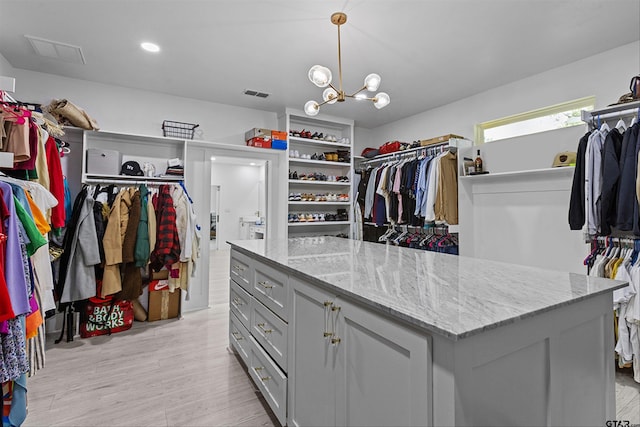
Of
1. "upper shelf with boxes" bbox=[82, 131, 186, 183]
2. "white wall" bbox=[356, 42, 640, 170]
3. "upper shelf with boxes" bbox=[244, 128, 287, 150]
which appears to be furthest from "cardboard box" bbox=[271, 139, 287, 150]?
"white wall" bbox=[356, 42, 640, 170]

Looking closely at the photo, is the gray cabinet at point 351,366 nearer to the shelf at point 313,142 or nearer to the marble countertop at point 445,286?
the marble countertop at point 445,286

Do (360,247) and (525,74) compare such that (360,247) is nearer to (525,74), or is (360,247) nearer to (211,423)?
(211,423)

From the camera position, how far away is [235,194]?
5562 millimetres

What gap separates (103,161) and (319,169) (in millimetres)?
2846

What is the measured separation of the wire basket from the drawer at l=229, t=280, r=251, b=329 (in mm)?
2080

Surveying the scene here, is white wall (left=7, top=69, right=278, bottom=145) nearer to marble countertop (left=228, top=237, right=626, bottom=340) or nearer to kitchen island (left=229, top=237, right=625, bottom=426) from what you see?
marble countertop (left=228, top=237, right=626, bottom=340)

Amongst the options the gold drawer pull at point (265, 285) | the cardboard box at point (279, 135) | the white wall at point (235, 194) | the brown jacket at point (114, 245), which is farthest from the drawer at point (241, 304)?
the white wall at point (235, 194)

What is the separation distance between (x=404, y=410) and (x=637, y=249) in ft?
7.98

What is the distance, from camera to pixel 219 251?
588cm

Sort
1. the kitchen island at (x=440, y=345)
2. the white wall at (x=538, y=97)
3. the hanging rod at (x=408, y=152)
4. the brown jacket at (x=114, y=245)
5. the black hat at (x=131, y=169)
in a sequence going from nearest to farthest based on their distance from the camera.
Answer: the kitchen island at (x=440, y=345) → the white wall at (x=538, y=97) → the brown jacket at (x=114, y=245) → the black hat at (x=131, y=169) → the hanging rod at (x=408, y=152)

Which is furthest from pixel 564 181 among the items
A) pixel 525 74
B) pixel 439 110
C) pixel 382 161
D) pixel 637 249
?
pixel 382 161

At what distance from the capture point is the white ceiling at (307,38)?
223 centimetres

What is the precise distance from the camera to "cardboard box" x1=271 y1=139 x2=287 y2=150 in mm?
4215

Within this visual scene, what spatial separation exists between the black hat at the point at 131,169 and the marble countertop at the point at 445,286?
235 centimetres
